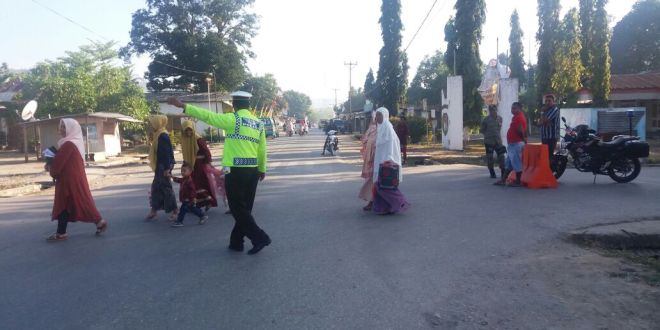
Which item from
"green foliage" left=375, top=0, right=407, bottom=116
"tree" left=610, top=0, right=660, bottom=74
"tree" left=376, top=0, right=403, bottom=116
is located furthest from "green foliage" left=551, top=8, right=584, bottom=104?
"tree" left=610, top=0, right=660, bottom=74

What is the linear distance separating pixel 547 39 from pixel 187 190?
106 feet

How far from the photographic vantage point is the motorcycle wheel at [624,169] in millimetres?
10844

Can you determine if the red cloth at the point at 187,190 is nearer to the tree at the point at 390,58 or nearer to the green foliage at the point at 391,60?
the green foliage at the point at 391,60

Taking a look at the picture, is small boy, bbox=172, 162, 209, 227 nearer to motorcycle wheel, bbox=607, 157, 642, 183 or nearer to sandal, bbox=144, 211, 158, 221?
sandal, bbox=144, 211, 158, 221

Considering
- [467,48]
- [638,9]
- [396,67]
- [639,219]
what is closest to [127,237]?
[639,219]

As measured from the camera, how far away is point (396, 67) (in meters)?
44.8

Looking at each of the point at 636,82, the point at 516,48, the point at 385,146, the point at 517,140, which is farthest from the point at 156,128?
the point at 516,48

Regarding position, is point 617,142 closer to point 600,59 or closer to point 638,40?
point 600,59

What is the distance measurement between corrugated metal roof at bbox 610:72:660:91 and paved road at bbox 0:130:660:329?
2920 centimetres

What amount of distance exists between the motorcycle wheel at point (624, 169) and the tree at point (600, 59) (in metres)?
22.5

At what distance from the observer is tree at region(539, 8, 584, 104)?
3284 centimetres

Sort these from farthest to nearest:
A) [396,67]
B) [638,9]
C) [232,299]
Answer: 1. [638,9]
2. [396,67]
3. [232,299]

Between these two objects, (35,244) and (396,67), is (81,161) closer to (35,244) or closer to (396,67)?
(35,244)

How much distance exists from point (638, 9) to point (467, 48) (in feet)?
104
